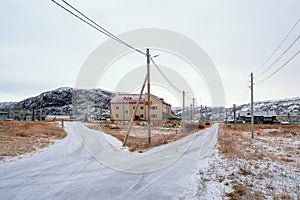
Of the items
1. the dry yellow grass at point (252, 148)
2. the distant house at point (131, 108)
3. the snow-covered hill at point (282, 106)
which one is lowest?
the dry yellow grass at point (252, 148)

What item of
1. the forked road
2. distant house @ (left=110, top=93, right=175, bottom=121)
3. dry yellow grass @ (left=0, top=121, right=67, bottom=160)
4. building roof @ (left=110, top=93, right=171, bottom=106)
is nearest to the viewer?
the forked road

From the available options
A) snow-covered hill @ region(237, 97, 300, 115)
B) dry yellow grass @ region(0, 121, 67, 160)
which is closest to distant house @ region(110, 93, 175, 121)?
dry yellow grass @ region(0, 121, 67, 160)

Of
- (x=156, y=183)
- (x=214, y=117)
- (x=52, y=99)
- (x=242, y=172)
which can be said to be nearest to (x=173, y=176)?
(x=156, y=183)

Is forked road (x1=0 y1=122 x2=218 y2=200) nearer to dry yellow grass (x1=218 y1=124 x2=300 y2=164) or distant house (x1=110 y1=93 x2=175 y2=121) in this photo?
dry yellow grass (x1=218 y1=124 x2=300 y2=164)

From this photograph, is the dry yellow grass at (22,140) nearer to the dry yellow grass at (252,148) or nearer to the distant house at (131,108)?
the dry yellow grass at (252,148)

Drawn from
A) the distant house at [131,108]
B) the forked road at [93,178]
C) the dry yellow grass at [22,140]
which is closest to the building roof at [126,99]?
the distant house at [131,108]

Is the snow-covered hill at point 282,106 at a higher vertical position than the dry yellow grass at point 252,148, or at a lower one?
higher

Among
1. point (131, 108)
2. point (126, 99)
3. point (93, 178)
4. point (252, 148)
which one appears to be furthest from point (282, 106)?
point (93, 178)

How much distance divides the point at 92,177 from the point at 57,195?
6.14 feet

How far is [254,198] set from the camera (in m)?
5.39

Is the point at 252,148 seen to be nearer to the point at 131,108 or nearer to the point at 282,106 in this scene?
the point at 131,108

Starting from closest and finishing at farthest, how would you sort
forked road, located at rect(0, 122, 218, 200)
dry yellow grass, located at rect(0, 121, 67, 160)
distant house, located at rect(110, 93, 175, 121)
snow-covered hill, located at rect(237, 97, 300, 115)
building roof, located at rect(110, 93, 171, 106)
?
1. forked road, located at rect(0, 122, 218, 200)
2. dry yellow grass, located at rect(0, 121, 67, 160)
3. building roof, located at rect(110, 93, 171, 106)
4. distant house, located at rect(110, 93, 175, 121)
5. snow-covered hill, located at rect(237, 97, 300, 115)

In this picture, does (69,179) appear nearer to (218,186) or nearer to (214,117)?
(218,186)

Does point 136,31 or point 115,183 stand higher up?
point 136,31
